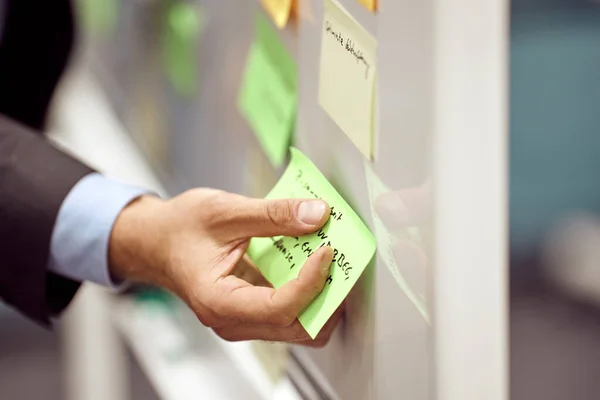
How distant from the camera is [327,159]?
581 mm

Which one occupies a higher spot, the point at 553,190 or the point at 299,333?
the point at 299,333

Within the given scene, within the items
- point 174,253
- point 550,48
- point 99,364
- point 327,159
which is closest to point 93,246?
point 174,253

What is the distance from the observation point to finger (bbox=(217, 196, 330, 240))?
1.78 feet

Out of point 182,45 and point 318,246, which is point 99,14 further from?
point 318,246

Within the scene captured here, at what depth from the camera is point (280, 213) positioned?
0.56 meters

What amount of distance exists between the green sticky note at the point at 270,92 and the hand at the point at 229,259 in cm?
7

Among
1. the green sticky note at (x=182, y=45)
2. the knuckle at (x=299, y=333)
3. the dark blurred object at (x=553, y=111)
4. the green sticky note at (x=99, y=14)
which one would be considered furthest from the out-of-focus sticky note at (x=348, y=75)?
the dark blurred object at (x=553, y=111)

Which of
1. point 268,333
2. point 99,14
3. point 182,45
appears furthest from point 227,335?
point 99,14

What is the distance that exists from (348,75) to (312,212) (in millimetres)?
79

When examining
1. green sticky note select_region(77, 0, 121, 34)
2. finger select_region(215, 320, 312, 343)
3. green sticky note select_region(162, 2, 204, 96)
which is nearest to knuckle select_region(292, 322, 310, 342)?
finger select_region(215, 320, 312, 343)

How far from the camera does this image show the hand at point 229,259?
0.54m

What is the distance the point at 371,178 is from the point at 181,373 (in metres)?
0.53

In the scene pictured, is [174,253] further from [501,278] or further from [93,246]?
[501,278]

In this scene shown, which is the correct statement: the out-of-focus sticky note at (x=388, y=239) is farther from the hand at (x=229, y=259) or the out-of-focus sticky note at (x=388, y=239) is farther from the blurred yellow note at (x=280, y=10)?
the blurred yellow note at (x=280, y=10)
